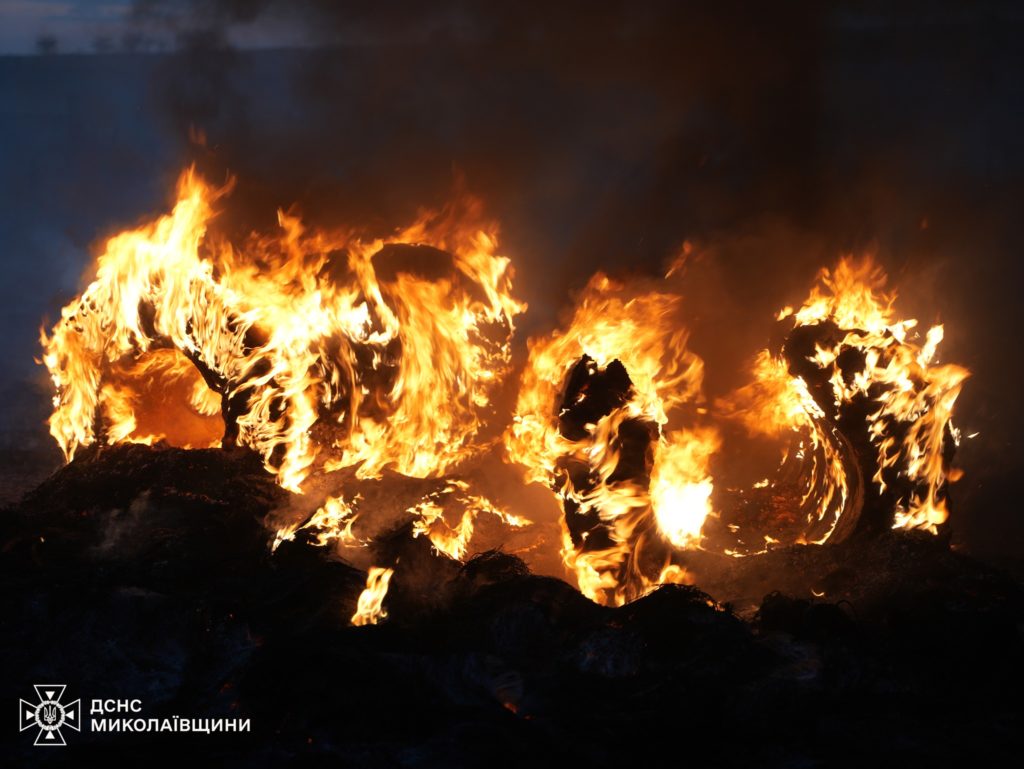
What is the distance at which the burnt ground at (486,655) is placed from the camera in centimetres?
515

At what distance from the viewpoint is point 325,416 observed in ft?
31.8

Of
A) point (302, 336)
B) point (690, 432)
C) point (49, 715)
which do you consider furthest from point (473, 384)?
point (49, 715)

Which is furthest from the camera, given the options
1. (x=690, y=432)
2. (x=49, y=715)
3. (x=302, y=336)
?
(x=690, y=432)

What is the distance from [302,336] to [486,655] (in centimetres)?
487

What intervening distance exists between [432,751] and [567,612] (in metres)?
2.19

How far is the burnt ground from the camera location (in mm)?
5148

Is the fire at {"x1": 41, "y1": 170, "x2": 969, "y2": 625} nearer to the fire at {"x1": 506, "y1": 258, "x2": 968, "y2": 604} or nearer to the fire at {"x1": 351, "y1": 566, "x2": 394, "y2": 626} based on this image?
the fire at {"x1": 506, "y1": 258, "x2": 968, "y2": 604}

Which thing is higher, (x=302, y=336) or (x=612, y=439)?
(x=302, y=336)

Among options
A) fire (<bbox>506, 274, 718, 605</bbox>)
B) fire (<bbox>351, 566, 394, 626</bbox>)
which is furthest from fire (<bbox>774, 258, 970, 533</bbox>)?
fire (<bbox>351, 566, 394, 626</bbox>)

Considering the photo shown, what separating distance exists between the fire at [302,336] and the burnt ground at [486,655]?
1.68 metres

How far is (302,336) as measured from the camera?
949 centimetres

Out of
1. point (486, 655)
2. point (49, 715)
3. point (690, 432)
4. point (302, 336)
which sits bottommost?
point (49, 715)

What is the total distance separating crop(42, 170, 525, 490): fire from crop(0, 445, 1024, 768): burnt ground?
1684mm

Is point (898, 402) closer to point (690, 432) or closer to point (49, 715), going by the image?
point (690, 432)
